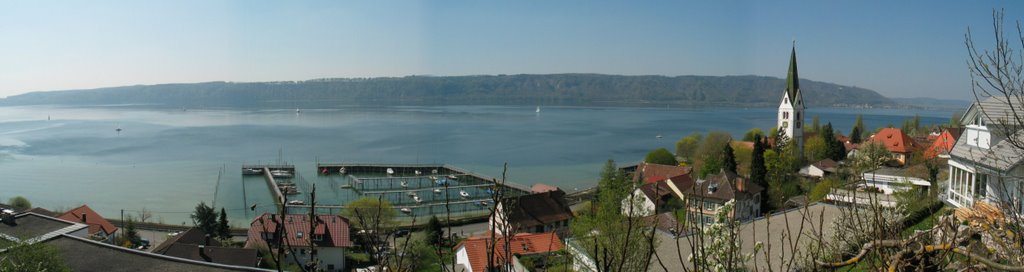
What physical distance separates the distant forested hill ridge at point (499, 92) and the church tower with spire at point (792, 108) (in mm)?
108693

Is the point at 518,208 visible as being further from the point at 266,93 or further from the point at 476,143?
the point at 266,93

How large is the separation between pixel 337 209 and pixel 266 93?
139 metres

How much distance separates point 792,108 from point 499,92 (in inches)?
5226

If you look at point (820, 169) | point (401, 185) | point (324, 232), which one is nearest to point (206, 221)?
point (324, 232)

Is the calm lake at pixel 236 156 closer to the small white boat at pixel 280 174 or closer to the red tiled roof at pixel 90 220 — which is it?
the small white boat at pixel 280 174

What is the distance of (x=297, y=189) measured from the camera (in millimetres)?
21531

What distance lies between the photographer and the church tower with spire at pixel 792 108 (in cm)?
2203

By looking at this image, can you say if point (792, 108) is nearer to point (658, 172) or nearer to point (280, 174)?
point (658, 172)

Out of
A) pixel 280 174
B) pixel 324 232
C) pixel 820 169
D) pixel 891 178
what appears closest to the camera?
pixel 324 232

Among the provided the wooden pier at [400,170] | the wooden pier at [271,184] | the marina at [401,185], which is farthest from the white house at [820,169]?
the wooden pier at [271,184]

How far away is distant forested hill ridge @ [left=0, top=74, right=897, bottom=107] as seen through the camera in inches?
5384

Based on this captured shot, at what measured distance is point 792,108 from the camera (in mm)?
21938

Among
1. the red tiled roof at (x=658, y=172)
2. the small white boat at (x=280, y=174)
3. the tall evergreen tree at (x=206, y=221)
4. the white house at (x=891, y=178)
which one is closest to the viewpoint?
the white house at (x=891, y=178)

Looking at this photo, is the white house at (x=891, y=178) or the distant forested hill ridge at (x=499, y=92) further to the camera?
the distant forested hill ridge at (x=499, y=92)
